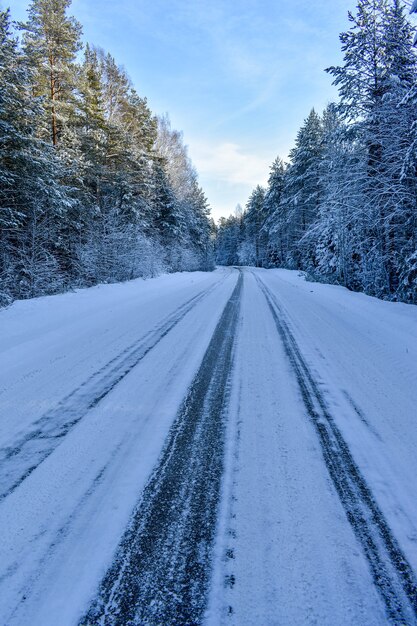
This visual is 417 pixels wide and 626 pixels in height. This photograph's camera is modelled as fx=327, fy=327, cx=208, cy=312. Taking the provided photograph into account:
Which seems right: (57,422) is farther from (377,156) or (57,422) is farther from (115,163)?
(115,163)

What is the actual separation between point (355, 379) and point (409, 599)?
2.69m

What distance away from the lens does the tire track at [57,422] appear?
224cm

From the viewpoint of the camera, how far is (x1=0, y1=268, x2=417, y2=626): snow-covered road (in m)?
1.42

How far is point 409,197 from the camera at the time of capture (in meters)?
9.67

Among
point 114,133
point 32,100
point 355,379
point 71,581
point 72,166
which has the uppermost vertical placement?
point 114,133

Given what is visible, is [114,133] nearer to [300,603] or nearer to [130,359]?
[130,359]

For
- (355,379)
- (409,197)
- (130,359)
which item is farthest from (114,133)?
(355,379)

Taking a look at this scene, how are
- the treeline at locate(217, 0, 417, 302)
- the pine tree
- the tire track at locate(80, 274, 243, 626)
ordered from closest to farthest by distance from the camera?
the tire track at locate(80, 274, 243, 626) < the treeline at locate(217, 0, 417, 302) < the pine tree

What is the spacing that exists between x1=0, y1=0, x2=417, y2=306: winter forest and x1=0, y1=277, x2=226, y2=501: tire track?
220 inches

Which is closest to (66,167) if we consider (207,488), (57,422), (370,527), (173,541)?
(57,422)

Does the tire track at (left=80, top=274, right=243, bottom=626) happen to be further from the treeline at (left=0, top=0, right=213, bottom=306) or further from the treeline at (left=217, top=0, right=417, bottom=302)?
the treeline at (left=217, top=0, right=417, bottom=302)

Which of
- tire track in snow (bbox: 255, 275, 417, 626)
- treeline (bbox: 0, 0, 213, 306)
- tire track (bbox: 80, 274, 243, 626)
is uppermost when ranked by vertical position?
treeline (bbox: 0, 0, 213, 306)

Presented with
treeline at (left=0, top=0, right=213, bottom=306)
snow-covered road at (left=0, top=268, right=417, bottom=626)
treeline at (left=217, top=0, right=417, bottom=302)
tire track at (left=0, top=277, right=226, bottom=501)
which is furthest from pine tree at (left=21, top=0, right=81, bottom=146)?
snow-covered road at (left=0, top=268, right=417, bottom=626)

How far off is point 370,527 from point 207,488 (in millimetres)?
949
